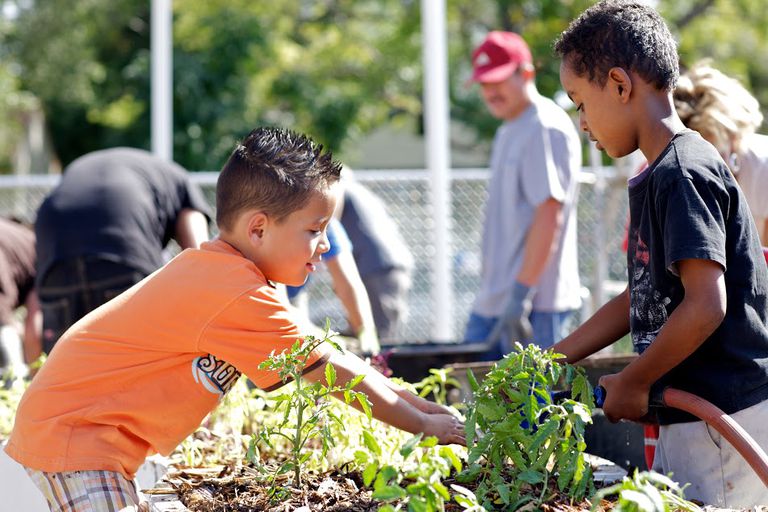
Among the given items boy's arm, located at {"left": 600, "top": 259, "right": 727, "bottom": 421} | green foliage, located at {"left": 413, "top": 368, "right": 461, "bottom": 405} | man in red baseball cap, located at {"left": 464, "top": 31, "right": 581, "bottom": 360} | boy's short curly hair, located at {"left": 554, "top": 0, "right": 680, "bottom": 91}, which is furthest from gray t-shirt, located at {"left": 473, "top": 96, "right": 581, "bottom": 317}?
boy's arm, located at {"left": 600, "top": 259, "right": 727, "bottom": 421}

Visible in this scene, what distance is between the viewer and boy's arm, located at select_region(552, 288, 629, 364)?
2.52 meters

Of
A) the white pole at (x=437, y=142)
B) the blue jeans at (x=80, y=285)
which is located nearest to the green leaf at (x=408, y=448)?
the blue jeans at (x=80, y=285)

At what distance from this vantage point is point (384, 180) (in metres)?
8.27

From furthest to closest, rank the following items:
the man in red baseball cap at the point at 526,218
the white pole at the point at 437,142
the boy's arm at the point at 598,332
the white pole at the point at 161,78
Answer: the white pole at the point at 161,78
the white pole at the point at 437,142
the man in red baseball cap at the point at 526,218
the boy's arm at the point at 598,332

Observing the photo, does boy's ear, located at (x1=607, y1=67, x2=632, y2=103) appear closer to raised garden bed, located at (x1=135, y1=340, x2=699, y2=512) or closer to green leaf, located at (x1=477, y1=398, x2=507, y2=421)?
raised garden bed, located at (x1=135, y1=340, x2=699, y2=512)

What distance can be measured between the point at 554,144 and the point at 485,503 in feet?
10.8

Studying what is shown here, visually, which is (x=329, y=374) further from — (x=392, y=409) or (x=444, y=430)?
(x=444, y=430)

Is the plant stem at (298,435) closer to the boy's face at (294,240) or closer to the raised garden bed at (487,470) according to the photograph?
the raised garden bed at (487,470)

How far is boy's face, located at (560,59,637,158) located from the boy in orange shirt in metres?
0.62

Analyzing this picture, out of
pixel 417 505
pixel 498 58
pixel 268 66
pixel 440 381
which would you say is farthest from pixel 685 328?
pixel 268 66

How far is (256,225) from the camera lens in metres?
2.41

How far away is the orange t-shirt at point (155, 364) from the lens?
2.27 m

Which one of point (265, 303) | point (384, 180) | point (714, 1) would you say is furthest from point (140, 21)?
point (265, 303)

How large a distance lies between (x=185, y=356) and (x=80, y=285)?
88.5 inches
